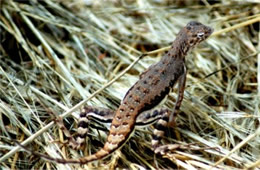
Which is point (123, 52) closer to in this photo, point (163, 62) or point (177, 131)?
point (163, 62)

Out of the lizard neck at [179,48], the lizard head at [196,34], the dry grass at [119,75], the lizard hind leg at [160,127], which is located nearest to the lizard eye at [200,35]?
the lizard head at [196,34]

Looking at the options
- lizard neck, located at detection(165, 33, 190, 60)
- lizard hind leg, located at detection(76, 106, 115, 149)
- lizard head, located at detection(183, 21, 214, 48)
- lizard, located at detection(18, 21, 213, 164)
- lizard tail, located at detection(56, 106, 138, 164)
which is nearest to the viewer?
lizard tail, located at detection(56, 106, 138, 164)

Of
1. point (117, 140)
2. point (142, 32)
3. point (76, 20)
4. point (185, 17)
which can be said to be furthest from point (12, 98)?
point (185, 17)

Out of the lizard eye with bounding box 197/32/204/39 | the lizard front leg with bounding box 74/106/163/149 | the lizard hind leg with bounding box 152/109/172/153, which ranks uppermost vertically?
the lizard eye with bounding box 197/32/204/39

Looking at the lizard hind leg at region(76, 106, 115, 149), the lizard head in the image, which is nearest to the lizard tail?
the lizard hind leg at region(76, 106, 115, 149)

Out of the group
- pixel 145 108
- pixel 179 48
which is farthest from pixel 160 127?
pixel 179 48

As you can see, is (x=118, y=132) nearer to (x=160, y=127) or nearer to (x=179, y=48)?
(x=160, y=127)

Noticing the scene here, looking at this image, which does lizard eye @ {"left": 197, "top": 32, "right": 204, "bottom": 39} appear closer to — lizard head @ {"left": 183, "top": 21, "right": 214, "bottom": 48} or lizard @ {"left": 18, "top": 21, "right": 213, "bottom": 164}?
lizard head @ {"left": 183, "top": 21, "right": 214, "bottom": 48}

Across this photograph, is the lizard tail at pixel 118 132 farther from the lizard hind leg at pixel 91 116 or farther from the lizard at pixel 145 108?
the lizard hind leg at pixel 91 116
